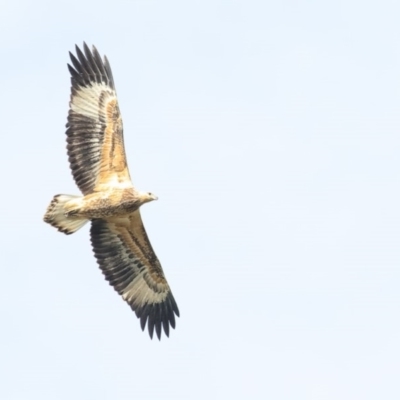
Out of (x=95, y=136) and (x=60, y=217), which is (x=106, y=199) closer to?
(x=60, y=217)

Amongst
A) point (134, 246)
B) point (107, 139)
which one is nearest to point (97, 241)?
point (134, 246)

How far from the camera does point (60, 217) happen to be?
18203mm

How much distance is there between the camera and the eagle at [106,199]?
18156 millimetres

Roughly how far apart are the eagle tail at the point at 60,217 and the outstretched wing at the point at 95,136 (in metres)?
0.47

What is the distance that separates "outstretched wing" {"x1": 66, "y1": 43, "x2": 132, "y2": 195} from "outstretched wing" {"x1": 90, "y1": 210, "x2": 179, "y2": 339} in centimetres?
75

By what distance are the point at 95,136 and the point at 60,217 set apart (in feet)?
5.14

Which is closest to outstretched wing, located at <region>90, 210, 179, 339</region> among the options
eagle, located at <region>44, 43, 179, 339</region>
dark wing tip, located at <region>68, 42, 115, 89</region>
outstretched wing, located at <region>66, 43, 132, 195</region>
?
eagle, located at <region>44, 43, 179, 339</region>

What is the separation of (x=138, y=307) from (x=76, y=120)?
3.70 metres

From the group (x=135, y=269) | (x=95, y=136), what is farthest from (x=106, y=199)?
(x=135, y=269)

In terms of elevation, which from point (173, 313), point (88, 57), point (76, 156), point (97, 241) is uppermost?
point (88, 57)

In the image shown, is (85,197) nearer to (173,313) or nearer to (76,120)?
(76,120)

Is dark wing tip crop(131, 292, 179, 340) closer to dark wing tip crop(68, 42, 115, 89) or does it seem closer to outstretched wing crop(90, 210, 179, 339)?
outstretched wing crop(90, 210, 179, 339)

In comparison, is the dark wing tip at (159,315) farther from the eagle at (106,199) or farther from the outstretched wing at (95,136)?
the outstretched wing at (95,136)

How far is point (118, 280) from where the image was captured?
767 inches
